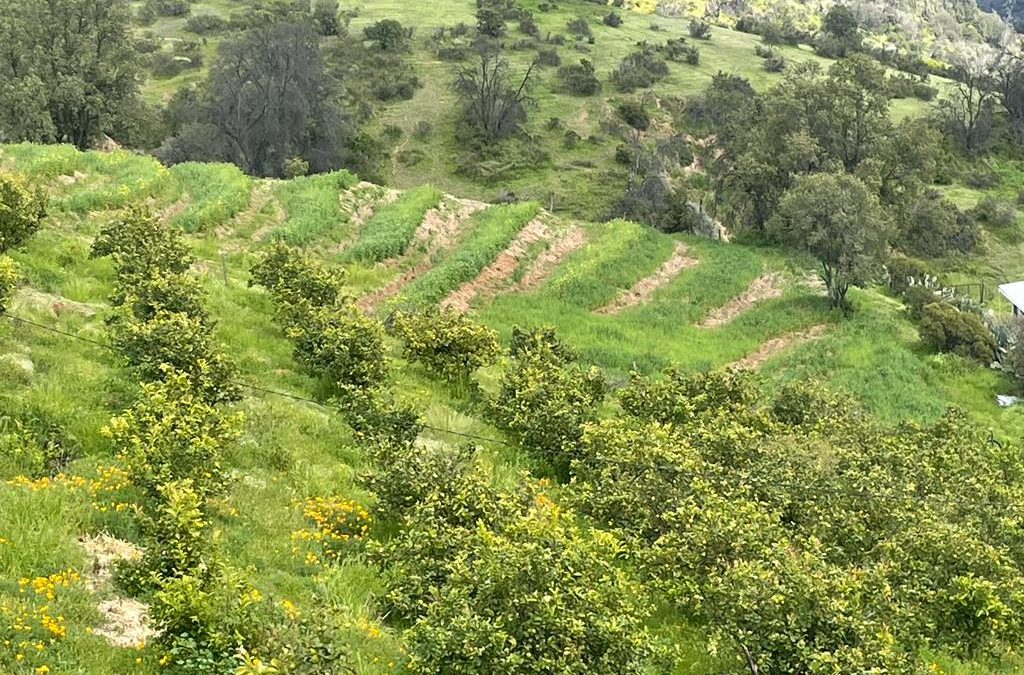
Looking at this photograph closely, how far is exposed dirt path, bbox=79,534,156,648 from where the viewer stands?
10453mm

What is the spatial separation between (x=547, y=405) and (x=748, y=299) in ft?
82.2

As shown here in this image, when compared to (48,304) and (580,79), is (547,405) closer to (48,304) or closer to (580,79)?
(48,304)

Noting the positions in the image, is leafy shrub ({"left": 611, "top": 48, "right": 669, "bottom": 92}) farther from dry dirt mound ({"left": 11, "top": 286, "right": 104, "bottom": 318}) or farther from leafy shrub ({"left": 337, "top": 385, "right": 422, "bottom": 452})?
Answer: leafy shrub ({"left": 337, "top": 385, "right": 422, "bottom": 452})

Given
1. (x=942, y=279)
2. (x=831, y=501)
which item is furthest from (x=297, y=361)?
(x=942, y=279)

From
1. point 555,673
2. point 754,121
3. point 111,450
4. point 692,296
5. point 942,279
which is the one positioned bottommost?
point 942,279

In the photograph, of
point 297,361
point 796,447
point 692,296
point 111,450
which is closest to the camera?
point 111,450

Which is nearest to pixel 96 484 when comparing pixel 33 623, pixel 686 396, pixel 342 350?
pixel 33 623

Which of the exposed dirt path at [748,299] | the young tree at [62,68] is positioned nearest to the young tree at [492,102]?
A: the young tree at [62,68]

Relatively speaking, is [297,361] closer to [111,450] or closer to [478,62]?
[111,450]

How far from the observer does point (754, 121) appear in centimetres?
5944

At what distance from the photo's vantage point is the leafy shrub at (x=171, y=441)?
43.8ft

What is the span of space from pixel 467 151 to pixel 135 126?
1154 inches

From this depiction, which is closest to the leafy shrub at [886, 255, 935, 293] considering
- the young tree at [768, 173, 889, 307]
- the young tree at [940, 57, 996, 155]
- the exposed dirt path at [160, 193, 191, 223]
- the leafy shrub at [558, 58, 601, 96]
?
the young tree at [768, 173, 889, 307]

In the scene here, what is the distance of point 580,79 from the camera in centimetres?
9119
